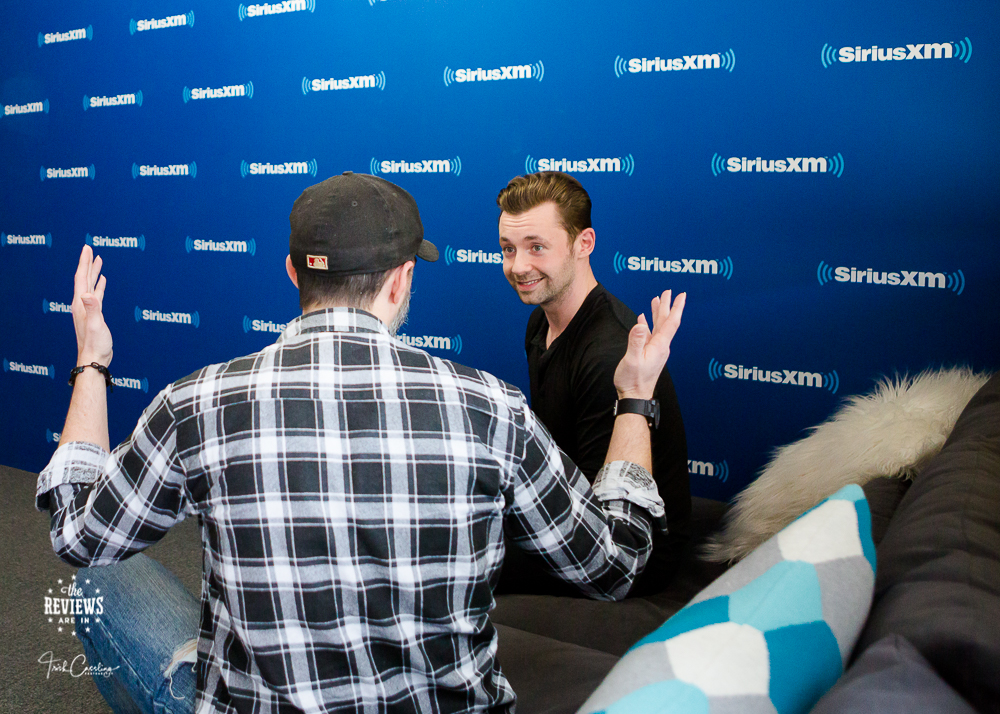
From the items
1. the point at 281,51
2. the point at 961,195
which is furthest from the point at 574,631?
the point at 281,51

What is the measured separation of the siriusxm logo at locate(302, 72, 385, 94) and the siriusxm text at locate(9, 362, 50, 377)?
6.64 ft

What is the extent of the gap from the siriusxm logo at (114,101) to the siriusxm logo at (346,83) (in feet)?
3.04

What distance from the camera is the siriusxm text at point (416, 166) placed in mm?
2768

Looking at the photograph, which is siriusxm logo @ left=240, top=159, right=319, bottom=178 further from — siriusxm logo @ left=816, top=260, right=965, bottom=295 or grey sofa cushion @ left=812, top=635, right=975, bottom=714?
grey sofa cushion @ left=812, top=635, right=975, bottom=714

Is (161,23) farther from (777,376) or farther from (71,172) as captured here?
(777,376)

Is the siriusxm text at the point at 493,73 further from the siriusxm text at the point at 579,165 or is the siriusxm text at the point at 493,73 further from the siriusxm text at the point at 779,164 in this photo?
the siriusxm text at the point at 779,164

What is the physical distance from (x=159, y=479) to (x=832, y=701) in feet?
2.39

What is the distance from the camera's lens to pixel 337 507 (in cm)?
85

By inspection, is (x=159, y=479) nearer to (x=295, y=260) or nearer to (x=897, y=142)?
(x=295, y=260)

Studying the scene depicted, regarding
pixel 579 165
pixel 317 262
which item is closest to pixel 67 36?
pixel 579 165

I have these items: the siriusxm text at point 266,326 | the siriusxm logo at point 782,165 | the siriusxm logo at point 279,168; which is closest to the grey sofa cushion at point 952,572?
the siriusxm logo at point 782,165

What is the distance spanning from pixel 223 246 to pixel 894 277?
2611 mm

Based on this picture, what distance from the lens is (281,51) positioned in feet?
9.84

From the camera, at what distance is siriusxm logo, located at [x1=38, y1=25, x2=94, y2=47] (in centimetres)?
339
